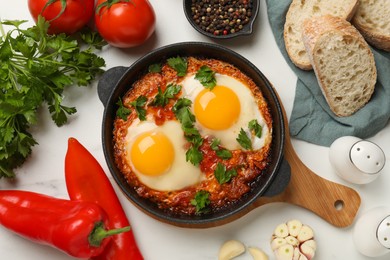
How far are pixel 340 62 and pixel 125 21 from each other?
141 centimetres

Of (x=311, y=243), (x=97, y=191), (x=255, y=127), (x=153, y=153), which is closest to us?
(x=153, y=153)

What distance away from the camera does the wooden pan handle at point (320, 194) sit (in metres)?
3.83

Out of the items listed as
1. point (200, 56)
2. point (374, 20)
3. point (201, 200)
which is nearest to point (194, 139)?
point (201, 200)

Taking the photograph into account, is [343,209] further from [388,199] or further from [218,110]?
[218,110]

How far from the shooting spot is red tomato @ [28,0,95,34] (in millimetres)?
3734

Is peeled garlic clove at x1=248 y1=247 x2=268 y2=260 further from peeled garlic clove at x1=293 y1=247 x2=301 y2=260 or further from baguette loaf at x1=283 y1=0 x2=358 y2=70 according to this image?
baguette loaf at x1=283 y1=0 x2=358 y2=70

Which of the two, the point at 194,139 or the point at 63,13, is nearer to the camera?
the point at 194,139

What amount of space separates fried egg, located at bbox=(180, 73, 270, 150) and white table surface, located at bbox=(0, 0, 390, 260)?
0.40 meters

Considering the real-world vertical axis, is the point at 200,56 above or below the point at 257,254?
above

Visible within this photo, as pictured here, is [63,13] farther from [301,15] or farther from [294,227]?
[294,227]

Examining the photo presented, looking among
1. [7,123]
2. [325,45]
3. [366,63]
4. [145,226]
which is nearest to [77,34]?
[7,123]

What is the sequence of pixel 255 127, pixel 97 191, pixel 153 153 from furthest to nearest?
1. pixel 97 191
2. pixel 255 127
3. pixel 153 153

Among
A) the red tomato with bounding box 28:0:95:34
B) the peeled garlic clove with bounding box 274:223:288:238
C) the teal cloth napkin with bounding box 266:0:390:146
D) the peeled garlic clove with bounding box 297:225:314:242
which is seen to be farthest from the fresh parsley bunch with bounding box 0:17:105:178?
the peeled garlic clove with bounding box 297:225:314:242

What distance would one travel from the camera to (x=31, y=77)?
12.0 ft
